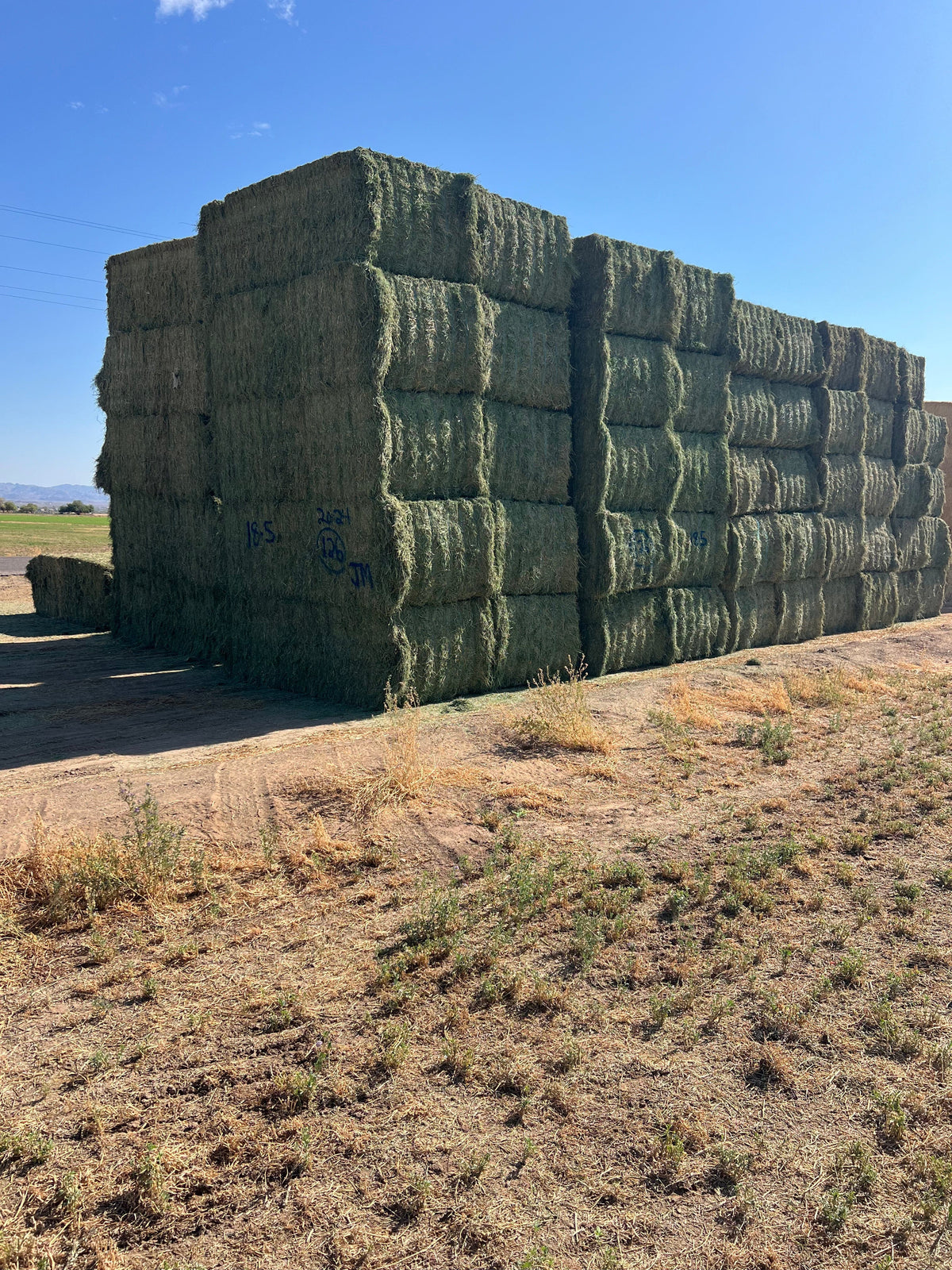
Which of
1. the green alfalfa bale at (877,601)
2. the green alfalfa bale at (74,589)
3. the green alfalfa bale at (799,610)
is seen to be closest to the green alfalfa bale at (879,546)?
the green alfalfa bale at (877,601)

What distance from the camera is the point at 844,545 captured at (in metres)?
18.3

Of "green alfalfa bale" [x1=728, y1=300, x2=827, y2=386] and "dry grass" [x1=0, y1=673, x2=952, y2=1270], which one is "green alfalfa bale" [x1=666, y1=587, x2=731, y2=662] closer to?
"green alfalfa bale" [x1=728, y1=300, x2=827, y2=386]

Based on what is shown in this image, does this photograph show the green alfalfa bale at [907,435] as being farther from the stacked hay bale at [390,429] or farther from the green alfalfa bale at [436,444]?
the green alfalfa bale at [436,444]

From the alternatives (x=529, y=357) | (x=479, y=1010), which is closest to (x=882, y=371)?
(x=529, y=357)

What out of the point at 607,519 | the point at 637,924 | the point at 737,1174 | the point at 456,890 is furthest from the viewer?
the point at 607,519

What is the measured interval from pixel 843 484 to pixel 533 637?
9.70 meters

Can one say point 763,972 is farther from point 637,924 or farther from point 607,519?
point 607,519

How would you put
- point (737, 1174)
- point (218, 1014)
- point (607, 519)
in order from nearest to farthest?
point (737, 1174)
point (218, 1014)
point (607, 519)

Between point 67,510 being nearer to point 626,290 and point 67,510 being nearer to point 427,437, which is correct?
point 626,290

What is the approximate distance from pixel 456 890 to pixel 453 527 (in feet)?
18.0

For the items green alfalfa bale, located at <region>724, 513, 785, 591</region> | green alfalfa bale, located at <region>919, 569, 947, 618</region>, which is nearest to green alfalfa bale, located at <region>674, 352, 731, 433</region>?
green alfalfa bale, located at <region>724, 513, 785, 591</region>

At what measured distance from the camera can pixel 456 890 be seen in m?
6.02

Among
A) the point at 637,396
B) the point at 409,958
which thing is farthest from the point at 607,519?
the point at 409,958

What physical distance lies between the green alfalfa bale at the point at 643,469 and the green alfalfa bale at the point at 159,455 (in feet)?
18.4
